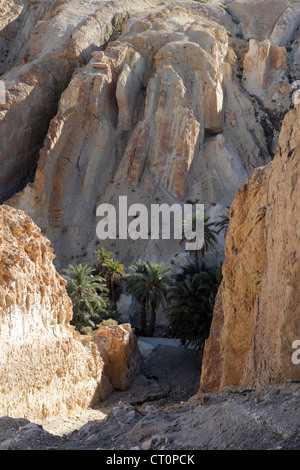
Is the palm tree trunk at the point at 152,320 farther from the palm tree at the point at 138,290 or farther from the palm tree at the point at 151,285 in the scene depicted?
the palm tree at the point at 151,285

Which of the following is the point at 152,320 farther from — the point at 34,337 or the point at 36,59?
the point at 36,59

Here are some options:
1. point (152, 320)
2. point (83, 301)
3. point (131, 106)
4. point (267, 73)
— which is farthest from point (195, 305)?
point (267, 73)

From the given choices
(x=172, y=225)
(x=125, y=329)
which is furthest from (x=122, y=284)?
(x=125, y=329)

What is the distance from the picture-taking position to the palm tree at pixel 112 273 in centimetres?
3049

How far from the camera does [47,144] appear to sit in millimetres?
36438

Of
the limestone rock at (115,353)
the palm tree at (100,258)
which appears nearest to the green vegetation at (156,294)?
the palm tree at (100,258)

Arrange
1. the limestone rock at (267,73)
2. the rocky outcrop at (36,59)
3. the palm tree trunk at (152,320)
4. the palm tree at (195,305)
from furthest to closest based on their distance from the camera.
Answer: the limestone rock at (267,73) → the rocky outcrop at (36,59) → the palm tree trunk at (152,320) → the palm tree at (195,305)

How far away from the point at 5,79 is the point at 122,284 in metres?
18.5

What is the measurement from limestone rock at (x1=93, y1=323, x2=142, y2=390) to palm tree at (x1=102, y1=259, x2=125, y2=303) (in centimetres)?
878

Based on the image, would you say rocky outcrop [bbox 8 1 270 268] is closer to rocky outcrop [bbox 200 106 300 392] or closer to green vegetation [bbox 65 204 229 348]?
green vegetation [bbox 65 204 229 348]

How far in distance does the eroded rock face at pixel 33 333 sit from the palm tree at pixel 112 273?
548 inches

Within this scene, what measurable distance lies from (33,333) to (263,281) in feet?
20.6

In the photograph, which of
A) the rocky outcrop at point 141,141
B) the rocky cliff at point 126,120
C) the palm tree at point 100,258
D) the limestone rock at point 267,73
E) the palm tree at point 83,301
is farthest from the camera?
the limestone rock at point 267,73
